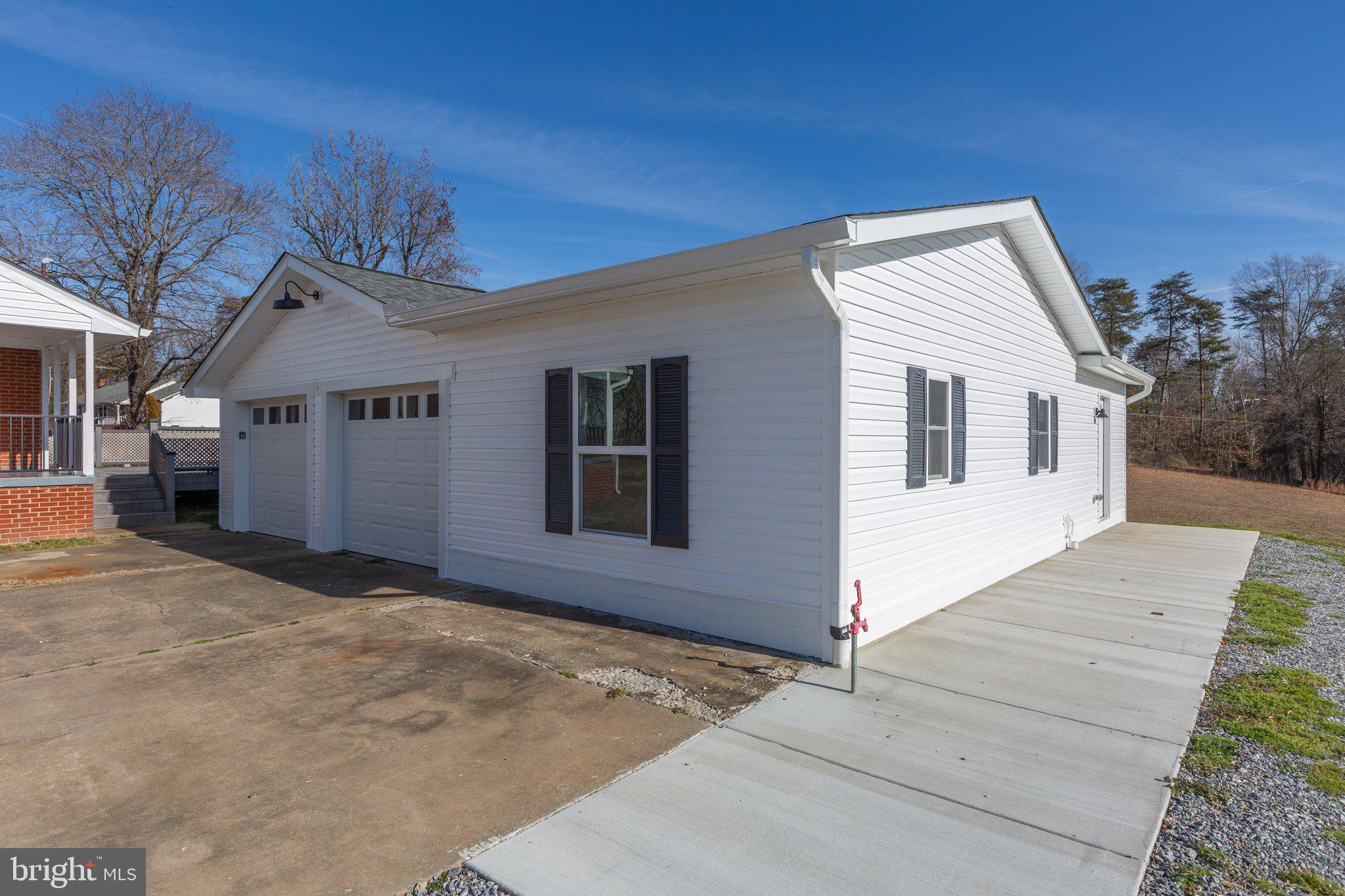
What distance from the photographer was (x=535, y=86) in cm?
1361

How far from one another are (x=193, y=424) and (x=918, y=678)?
132 feet

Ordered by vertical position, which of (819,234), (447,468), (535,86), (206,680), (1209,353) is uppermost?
(535,86)

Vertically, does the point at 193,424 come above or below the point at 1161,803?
above

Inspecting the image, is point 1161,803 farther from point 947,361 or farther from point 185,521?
point 185,521

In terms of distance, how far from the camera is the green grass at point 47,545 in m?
9.91

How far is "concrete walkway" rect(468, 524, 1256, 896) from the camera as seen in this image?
2486 mm

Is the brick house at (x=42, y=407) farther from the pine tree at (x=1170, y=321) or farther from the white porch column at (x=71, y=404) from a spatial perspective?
the pine tree at (x=1170, y=321)

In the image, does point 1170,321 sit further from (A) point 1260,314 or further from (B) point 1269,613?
(B) point 1269,613

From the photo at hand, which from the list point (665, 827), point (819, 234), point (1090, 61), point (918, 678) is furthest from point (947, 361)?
point (1090, 61)

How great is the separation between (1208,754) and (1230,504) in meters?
18.3

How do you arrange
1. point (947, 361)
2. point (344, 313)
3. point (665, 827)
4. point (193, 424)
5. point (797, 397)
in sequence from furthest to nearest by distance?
point (193, 424) → point (344, 313) → point (947, 361) → point (797, 397) → point (665, 827)

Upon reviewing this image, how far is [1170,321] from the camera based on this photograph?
3228 centimetres

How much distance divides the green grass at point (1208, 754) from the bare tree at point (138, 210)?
26063 millimetres

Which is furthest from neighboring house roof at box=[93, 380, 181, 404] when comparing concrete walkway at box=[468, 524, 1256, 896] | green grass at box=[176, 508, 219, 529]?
concrete walkway at box=[468, 524, 1256, 896]
